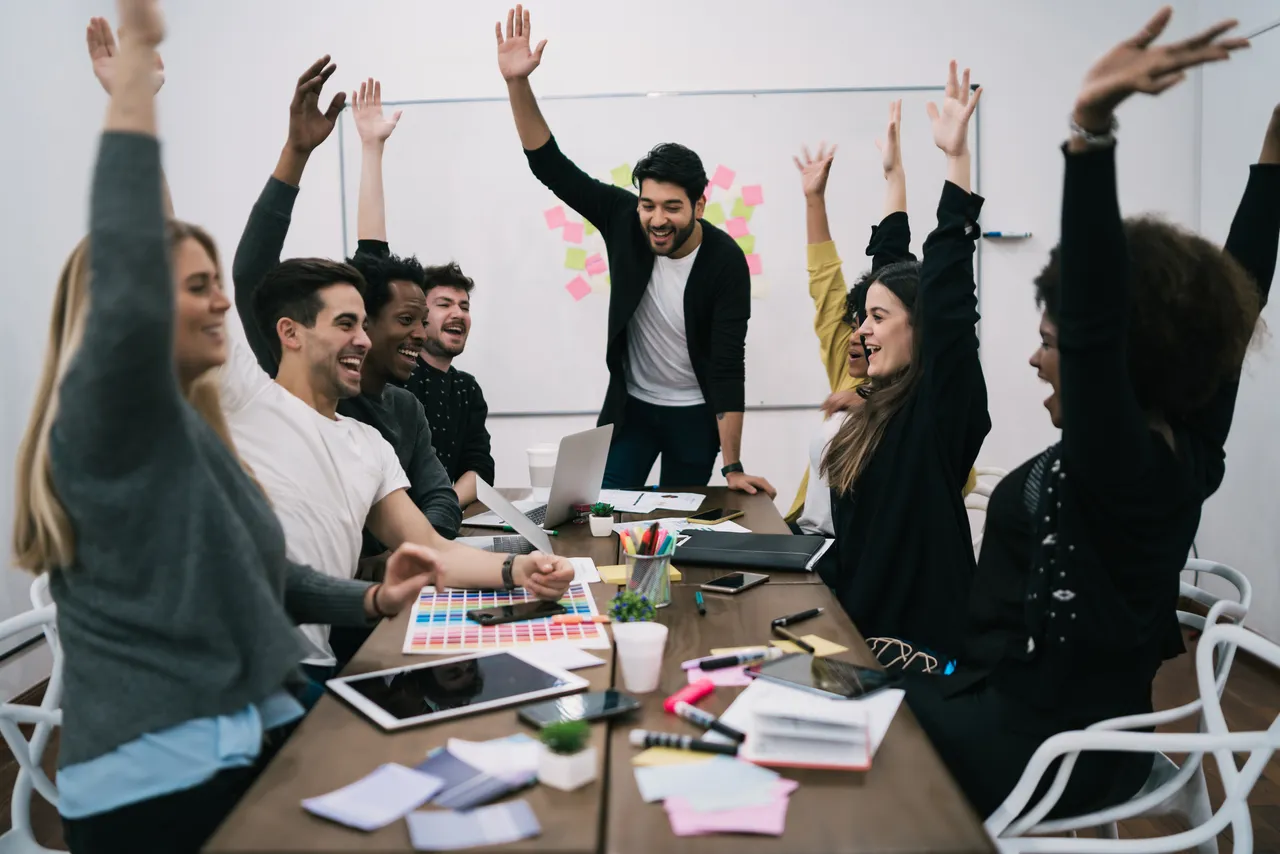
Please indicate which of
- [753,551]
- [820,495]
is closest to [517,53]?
[820,495]

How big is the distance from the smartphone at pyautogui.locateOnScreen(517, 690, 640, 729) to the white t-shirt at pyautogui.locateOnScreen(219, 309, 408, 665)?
64cm

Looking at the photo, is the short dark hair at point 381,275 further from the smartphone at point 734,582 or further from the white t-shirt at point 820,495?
the smartphone at point 734,582

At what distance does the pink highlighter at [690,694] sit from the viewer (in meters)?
1.29

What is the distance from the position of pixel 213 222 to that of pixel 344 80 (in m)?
0.83

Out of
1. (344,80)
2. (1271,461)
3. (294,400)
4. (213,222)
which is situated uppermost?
(344,80)

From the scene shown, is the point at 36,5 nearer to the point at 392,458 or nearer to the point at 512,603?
the point at 392,458

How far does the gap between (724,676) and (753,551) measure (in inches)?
26.4

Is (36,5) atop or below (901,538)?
atop

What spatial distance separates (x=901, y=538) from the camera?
205cm

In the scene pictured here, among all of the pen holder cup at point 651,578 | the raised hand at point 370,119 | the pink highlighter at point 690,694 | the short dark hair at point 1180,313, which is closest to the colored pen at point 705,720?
the pink highlighter at point 690,694

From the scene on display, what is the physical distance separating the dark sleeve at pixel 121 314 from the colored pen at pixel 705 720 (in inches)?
28.5

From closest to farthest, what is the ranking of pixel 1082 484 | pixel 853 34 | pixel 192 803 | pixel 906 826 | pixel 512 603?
pixel 906 826 → pixel 192 803 → pixel 1082 484 → pixel 512 603 → pixel 853 34

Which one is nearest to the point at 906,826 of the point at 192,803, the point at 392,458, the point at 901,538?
the point at 192,803

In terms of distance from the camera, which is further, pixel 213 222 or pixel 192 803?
pixel 213 222
